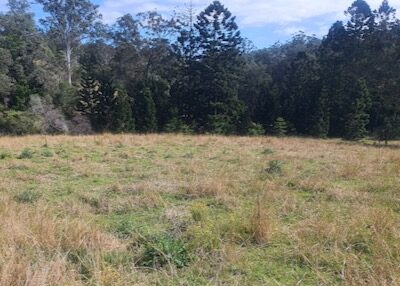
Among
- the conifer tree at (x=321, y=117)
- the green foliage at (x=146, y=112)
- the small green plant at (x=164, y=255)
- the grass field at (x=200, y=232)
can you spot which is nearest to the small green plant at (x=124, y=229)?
the grass field at (x=200, y=232)

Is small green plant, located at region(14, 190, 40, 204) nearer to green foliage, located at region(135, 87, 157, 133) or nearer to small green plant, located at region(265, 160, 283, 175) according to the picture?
small green plant, located at region(265, 160, 283, 175)

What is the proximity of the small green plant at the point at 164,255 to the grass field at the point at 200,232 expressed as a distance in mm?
11

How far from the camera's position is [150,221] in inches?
239

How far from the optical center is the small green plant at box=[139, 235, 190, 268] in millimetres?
Answer: 4234

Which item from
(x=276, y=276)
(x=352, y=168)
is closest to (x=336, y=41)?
(x=352, y=168)

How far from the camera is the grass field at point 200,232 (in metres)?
3.90

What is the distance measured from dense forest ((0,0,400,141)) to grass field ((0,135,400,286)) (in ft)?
83.4

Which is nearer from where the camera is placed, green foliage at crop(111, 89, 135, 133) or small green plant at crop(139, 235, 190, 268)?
small green plant at crop(139, 235, 190, 268)

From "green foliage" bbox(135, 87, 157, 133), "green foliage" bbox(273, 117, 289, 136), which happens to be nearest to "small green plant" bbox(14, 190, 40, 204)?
"green foliage" bbox(135, 87, 157, 133)

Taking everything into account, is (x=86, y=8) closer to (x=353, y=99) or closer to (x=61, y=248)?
(x=353, y=99)

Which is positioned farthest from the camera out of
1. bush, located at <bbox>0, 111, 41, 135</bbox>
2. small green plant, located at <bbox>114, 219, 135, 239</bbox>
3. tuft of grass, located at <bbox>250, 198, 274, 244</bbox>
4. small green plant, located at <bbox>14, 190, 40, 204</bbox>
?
bush, located at <bbox>0, 111, 41, 135</bbox>

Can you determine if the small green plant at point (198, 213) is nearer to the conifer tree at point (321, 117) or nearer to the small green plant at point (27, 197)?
the small green plant at point (27, 197)

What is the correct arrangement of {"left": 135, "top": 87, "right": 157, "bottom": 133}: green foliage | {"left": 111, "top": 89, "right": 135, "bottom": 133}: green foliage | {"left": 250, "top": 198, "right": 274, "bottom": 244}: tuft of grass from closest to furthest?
{"left": 250, "top": 198, "right": 274, "bottom": 244}: tuft of grass < {"left": 111, "top": 89, "right": 135, "bottom": 133}: green foliage < {"left": 135, "top": 87, "right": 157, "bottom": 133}: green foliage

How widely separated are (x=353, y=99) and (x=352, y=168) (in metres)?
26.9
